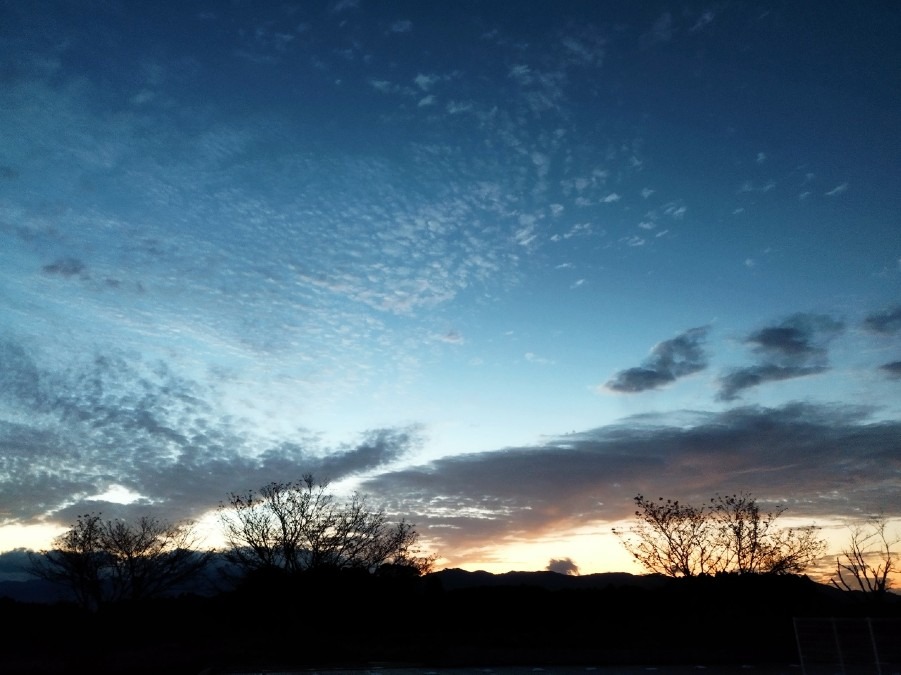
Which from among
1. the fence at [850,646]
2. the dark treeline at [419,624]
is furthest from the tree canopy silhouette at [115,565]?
the fence at [850,646]

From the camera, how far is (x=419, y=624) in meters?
36.0

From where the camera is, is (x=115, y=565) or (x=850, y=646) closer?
(x=850, y=646)

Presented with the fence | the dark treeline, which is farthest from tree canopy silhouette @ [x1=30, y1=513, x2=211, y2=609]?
the fence

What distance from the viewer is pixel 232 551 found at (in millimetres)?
35156

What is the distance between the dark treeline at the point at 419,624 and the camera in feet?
85.4

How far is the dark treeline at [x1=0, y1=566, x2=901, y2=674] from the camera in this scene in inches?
1025

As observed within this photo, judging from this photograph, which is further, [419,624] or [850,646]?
[419,624]

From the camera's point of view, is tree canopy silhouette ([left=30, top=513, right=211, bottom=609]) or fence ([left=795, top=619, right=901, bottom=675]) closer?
fence ([left=795, top=619, right=901, bottom=675])

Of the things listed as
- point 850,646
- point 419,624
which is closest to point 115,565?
point 419,624

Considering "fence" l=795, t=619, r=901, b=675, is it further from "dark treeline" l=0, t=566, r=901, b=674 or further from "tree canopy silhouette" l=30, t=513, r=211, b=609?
"tree canopy silhouette" l=30, t=513, r=211, b=609

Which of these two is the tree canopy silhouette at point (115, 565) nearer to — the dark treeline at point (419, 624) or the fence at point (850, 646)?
the dark treeline at point (419, 624)

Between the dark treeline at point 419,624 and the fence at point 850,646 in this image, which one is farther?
the dark treeline at point 419,624

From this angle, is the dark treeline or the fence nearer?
the fence

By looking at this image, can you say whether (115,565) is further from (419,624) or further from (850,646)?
(850,646)
